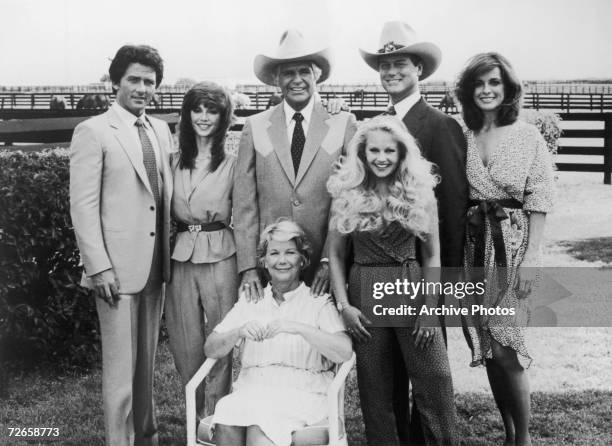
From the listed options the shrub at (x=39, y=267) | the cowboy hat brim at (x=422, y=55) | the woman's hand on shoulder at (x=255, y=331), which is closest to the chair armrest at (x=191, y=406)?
the woman's hand on shoulder at (x=255, y=331)

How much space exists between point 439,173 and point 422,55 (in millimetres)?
526

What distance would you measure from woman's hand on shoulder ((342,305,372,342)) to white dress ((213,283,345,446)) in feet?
0.12

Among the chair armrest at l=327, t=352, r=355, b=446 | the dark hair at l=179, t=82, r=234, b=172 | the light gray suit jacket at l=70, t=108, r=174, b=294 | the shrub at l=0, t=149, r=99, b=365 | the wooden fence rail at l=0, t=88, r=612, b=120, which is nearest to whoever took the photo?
the chair armrest at l=327, t=352, r=355, b=446

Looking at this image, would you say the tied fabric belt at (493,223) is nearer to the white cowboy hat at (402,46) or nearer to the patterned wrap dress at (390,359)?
the patterned wrap dress at (390,359)

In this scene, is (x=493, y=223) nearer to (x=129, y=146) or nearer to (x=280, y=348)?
(x=280, y=348)

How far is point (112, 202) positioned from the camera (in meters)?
2.81

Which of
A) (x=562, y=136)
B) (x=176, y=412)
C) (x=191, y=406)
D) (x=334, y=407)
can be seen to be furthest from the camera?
(x=562, y=136)

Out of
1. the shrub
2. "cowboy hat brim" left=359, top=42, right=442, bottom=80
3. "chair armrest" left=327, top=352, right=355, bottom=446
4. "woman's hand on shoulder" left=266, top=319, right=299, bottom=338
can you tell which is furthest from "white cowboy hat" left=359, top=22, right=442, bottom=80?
the shrub

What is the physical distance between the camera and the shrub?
359 centimetres

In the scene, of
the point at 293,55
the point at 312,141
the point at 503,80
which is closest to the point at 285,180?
the point at 312,141

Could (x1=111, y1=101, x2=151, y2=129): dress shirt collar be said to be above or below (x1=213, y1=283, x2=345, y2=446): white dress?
above

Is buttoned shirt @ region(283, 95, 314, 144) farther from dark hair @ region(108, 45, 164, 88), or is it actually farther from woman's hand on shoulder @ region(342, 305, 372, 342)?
woman's hand on shoulder @ region(342, 305, 372, 342)

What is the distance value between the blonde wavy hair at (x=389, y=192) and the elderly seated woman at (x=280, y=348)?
0.21m

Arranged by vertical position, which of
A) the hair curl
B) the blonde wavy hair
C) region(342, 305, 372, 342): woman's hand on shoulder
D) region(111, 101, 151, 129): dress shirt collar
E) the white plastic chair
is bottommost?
the white plastic chair
